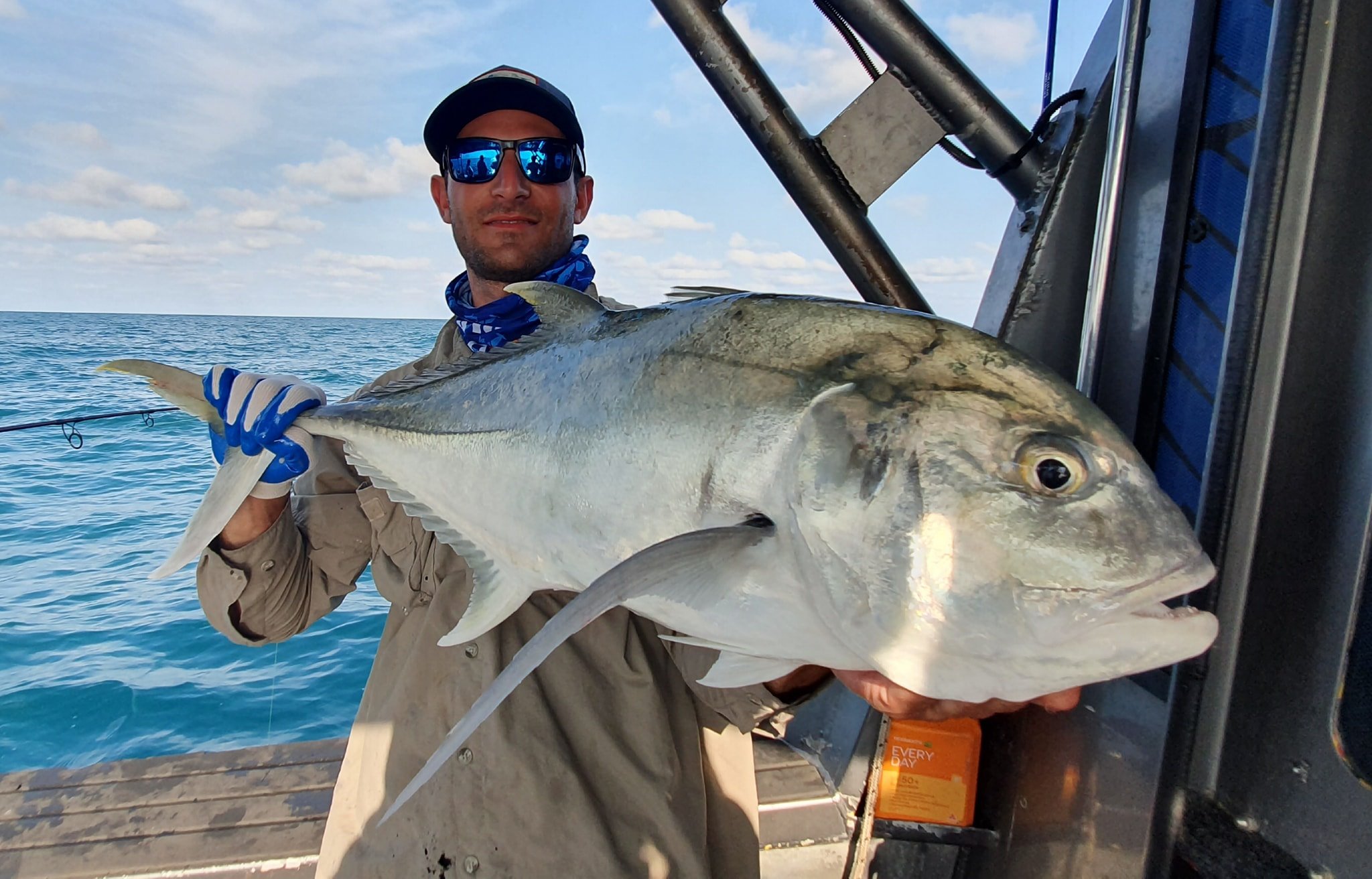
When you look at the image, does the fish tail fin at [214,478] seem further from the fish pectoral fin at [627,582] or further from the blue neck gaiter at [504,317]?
the fish pectoral fin at [627,582]

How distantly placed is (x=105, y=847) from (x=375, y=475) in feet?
6.28

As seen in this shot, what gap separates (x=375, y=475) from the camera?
1.64 metres

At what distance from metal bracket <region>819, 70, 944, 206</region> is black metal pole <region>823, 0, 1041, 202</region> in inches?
2.0

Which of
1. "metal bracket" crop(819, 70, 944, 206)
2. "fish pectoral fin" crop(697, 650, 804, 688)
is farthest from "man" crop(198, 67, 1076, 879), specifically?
"metal bracket" crop(819, 70, 944, 206)

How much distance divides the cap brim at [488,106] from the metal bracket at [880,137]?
0.81 meters

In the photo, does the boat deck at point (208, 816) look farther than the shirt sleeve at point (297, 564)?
Yes

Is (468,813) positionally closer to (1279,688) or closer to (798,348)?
(798,348)

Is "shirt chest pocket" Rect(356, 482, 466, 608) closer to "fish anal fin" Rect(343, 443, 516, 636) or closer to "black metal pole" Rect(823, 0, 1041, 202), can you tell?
"fish anal fin" Rect(343, 443, 516, 636)

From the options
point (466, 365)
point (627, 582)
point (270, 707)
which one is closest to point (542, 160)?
point (466, 365)

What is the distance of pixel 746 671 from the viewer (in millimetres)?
1156

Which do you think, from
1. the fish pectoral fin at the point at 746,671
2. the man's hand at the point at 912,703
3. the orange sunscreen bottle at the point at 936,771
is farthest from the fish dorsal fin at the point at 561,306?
the orange sunscreen bottle at the point at 936,771

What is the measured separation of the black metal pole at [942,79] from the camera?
7.10ft

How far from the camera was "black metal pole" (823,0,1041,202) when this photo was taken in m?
2.16

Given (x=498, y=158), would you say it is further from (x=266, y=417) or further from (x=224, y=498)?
(x=224, y=498)
